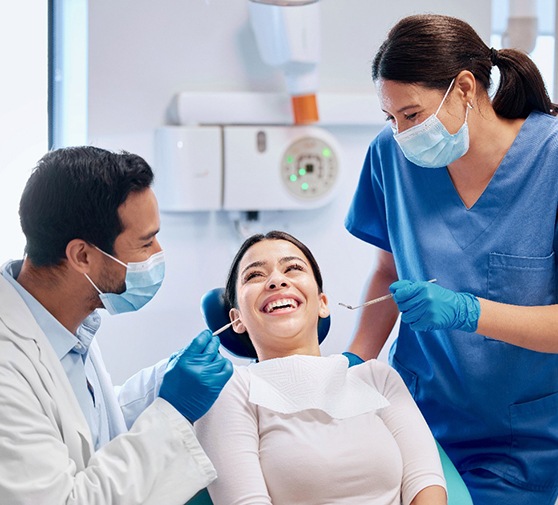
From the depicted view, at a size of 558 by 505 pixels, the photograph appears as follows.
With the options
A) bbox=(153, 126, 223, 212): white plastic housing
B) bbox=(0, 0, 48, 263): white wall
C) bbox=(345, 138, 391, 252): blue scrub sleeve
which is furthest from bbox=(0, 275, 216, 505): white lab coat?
bbox=(0, 0, 48, 263): white wall

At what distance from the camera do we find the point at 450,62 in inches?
64.8

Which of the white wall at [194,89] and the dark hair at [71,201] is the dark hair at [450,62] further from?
the white wall at [194,89]

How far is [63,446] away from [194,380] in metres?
0.24

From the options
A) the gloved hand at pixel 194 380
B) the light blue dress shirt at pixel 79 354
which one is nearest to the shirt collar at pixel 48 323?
the light blue dress shirt at pixel 79 354

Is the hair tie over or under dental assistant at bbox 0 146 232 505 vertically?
over

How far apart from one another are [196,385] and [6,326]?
1.07ft

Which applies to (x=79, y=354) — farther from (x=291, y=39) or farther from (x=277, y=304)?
(x=291, y=39)

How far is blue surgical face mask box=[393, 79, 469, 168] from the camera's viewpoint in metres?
1.66

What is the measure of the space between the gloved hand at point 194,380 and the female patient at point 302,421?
0.37 ft

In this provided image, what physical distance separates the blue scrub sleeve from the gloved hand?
642 mm

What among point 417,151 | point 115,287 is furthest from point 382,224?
point 115,287

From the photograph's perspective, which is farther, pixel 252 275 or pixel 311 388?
pixel 252 275

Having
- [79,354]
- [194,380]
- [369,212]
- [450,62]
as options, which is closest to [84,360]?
[79,354]

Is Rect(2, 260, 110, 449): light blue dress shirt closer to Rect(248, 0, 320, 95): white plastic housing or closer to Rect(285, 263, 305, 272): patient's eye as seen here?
Rect(285, 263, 305, 272): patient's eye
